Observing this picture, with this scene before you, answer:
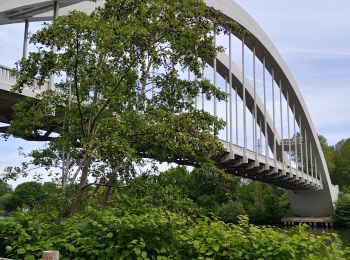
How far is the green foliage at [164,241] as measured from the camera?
15.0ft

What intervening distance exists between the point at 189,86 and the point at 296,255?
3764 millimetres

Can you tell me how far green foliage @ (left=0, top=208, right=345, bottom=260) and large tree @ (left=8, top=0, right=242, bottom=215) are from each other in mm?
1424

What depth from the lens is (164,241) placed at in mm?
4902

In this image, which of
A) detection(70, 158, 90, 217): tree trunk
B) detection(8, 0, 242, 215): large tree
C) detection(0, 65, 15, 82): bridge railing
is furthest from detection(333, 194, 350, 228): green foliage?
detection(70, 158, 90, 217): tree trunk

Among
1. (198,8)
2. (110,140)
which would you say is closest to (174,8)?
(198,8)

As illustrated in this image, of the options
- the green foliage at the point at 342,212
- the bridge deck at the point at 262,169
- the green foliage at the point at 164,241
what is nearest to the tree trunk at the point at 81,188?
the green foliage at the point at 164,241

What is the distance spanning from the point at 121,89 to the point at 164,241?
2.88 meters

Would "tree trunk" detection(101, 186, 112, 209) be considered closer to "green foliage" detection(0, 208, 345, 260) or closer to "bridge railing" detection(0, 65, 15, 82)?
"green foliage" detection(0, 208, 345, 260)

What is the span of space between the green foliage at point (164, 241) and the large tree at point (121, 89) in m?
1.42

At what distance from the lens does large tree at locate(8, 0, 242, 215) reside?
21.7 feet

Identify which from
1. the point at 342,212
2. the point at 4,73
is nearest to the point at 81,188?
the point at 4,73

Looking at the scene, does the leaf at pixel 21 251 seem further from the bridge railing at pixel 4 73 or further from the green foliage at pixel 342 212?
the green foliage at pixel 342 212

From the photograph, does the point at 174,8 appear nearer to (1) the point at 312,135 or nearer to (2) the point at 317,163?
(1) the point at 312,135

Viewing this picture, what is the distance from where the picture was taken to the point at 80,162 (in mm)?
6930
